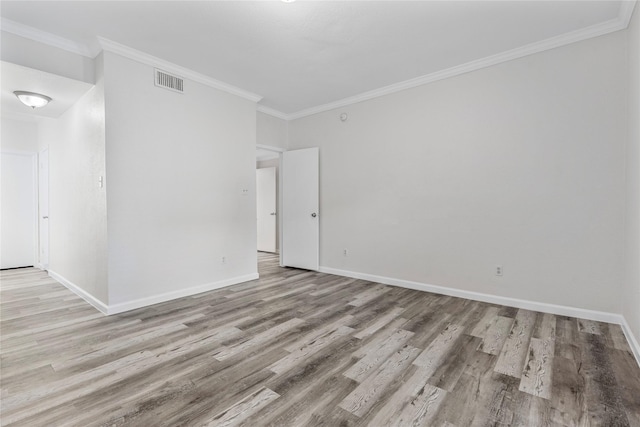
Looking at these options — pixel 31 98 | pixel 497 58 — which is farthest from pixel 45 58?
pixel 497 58

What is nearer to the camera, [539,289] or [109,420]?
[109,420]

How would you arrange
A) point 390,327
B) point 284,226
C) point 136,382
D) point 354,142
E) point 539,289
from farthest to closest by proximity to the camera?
1. point 284,226
2. point 354,142
3. point 539,289
4. point 390,327
5. point 136,382

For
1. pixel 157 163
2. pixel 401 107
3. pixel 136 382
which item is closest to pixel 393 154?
pixel 401 107

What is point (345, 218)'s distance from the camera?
482cm

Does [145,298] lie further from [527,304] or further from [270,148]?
[527,304]

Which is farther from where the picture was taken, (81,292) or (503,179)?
(81,292)

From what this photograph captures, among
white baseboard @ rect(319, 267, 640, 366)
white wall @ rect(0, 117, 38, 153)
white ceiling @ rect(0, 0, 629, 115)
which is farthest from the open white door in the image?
white wall @ rect(0, 117, 38, 153)

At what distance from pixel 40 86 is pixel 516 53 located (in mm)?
5331

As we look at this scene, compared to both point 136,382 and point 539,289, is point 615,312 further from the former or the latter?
point 136,382

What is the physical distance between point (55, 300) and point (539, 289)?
567cm

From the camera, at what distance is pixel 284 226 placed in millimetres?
5578

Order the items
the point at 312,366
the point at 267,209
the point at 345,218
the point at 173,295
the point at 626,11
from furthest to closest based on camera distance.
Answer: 1. the point at 267,209
2. the point at 345,218
3. the point at 173,295
4. the point at 626,11
5. the point at 312,366

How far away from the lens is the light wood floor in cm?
162

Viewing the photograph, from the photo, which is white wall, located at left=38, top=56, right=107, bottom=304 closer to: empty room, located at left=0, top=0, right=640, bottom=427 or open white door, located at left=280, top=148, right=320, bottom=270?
empty room, located at left=0, top=0, right=640, bottom=427
